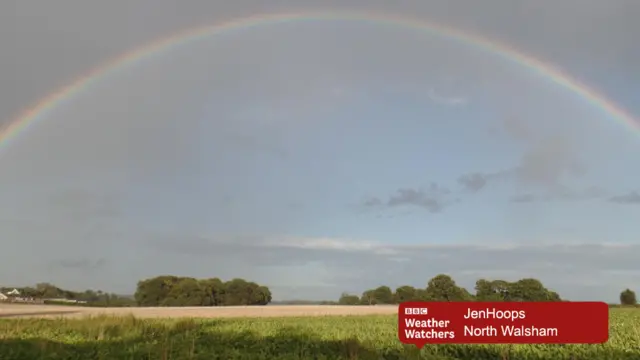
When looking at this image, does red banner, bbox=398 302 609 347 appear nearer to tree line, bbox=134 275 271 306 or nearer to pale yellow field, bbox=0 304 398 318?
pale yellow field, bbox=0 304 398 318

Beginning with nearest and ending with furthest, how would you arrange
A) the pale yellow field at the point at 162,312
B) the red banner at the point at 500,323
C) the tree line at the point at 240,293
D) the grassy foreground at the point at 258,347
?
the grassy foreground at the point at 258,347
the red banner at the point at 500,323
the pale yellow field at the point at 162,312
the tree line at the point at 240,293

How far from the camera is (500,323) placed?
957 inches

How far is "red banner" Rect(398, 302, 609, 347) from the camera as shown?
24234 mm

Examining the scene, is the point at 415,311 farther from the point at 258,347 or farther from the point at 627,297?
the point at 627,297

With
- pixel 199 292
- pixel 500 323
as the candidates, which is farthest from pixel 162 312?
pixel 199 292

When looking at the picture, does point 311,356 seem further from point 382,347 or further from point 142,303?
point 142,303

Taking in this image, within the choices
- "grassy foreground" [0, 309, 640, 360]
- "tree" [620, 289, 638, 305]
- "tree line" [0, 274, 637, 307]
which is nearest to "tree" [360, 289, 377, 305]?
"tree line" [0, 274, 637, 307]

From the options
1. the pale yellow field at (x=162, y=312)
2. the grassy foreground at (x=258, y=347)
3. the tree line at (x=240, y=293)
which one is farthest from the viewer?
the tree line at (x=240, y=293)

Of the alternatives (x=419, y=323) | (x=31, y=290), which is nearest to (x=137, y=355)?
(x=419, y=323)

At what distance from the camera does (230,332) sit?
3011 cm

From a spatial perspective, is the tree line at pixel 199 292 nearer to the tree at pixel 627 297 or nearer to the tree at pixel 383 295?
the tree at pixel 383 295

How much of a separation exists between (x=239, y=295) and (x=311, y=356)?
10739 cm

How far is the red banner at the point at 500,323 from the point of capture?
79.5 ft

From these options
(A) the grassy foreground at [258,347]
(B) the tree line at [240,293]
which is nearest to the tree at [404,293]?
(B) the tree line at [240,293]
